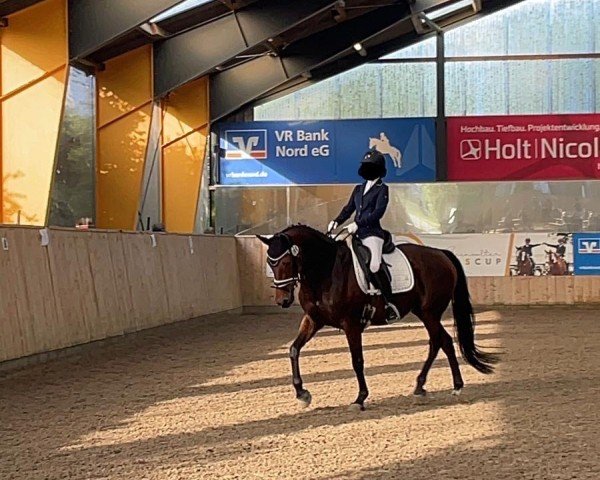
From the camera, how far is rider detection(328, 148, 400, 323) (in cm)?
816

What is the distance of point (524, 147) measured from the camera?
2273cm

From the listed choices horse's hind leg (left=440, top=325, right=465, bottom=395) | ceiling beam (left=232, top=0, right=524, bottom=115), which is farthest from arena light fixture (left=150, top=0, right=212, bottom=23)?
horse's hind leg (left=440, top=325, right=465, bottom=395)

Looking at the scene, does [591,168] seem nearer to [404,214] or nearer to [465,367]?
[404,214]

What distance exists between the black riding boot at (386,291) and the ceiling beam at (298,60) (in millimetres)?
13202

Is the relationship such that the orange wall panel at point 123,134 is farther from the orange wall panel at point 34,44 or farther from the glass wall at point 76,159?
the orange wall panel at point 34,44

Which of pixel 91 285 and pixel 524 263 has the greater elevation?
pixel 91 285

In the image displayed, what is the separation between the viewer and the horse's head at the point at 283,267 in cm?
762

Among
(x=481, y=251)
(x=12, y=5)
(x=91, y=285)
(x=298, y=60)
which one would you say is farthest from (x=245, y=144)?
(x=91, y=285)

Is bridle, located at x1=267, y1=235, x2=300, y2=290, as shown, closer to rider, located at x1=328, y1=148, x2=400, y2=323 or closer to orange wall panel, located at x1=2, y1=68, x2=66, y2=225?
rider, located at x1=328, y1=148, x2=400, y2=323

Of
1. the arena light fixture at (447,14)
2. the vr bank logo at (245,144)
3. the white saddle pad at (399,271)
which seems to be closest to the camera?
the white saddle pad at (399,271)

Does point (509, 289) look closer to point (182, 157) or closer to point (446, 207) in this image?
point (446, 207)

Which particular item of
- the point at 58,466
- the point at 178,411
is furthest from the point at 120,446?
the point at 178,411

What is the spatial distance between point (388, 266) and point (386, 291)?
0.22 m

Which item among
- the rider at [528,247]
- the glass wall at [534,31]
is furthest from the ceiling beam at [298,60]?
the rider at [528,247]
